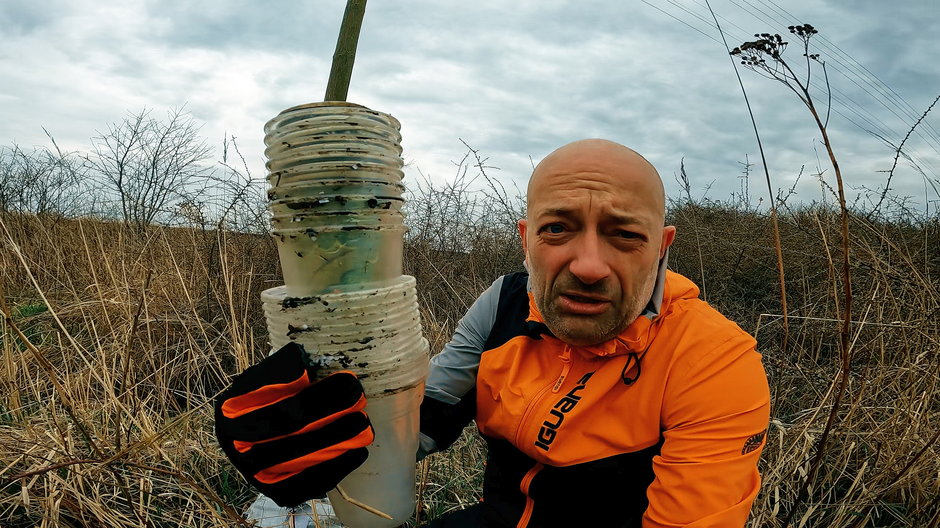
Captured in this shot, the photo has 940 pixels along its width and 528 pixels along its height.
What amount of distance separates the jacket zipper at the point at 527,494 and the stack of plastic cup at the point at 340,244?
61cm

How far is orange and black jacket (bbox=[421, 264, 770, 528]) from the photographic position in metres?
1.21

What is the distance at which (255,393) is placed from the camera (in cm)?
102

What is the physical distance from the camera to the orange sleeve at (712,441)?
1.16 meters

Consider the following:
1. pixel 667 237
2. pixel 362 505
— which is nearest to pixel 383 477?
pixel 362 505

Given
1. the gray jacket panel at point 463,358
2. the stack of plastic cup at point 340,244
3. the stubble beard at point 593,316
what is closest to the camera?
the stack of plastic cup at point 340,244

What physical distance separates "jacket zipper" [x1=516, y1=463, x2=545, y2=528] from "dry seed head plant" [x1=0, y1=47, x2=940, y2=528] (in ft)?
2.36

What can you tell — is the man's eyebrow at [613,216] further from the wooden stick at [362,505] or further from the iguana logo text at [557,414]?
the wooden stick at [362,505]

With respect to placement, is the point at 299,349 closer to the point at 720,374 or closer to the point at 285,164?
the point at 285,164

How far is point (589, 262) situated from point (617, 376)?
0.98 ft

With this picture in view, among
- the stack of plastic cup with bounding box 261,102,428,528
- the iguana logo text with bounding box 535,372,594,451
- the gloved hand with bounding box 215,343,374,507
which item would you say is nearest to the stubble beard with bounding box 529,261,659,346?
the iguana logo text with bounding box 535,372,594,451

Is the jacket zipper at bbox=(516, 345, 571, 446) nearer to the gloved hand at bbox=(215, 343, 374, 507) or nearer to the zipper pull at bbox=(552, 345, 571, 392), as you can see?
the zipper pull at bbox=(552, 345, 571, 392)

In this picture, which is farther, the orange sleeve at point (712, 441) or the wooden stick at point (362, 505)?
the orange sleeve at point (712, 441)

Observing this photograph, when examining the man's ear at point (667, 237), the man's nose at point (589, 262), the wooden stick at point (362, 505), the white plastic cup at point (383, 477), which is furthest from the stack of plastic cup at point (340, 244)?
the man's ear at point (667, 237)

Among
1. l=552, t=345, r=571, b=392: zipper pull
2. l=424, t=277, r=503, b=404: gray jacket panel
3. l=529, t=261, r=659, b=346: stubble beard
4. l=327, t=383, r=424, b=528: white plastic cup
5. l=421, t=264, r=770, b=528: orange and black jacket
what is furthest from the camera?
l=424, t=277, r=503, b=404: gray jacket panel
